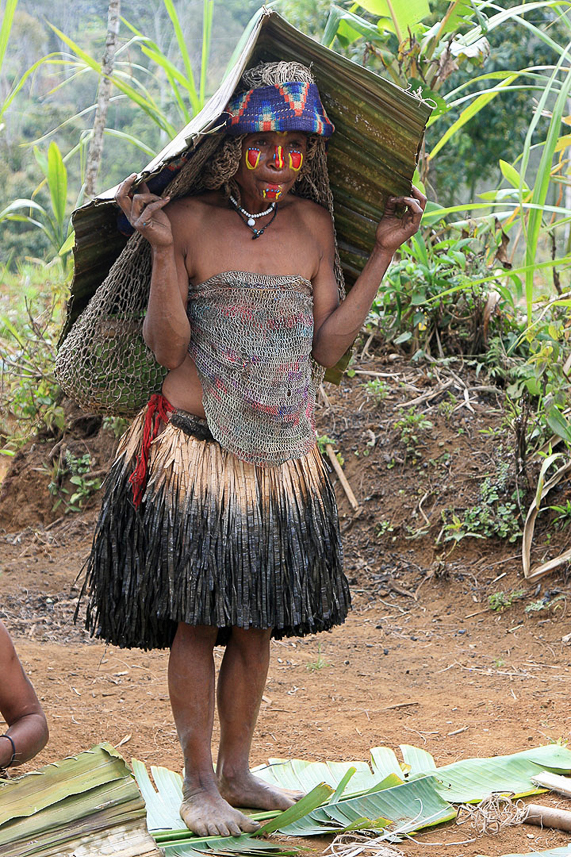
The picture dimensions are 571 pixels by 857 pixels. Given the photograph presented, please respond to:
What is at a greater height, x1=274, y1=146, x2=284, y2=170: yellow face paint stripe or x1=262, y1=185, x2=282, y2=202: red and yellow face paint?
x1=274, y1=146, x2=284, y2=170: yellow face paint stripe

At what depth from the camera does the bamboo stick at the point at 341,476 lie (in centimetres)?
463

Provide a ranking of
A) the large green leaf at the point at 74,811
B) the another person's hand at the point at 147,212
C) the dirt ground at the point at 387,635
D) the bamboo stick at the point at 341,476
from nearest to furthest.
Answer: the large green leaf at the point at 74,811
the another person's hand at the point at 147,212
the dirt ground at the point at 387,635
the bamboo stick at the point at 341,476

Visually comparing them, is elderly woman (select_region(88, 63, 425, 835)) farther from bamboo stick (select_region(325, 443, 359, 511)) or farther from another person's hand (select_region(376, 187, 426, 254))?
bamboo stick (select_region(325, 443, 359, 511))

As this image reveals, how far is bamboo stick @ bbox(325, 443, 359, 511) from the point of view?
15.2 ft

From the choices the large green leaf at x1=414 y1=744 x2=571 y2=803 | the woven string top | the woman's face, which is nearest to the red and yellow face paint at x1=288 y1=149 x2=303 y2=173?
the woman's face

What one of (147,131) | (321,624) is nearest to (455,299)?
(321,624)

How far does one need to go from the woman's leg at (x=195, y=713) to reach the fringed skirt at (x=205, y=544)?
0.07 metres

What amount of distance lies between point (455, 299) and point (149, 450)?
3125 millimetres

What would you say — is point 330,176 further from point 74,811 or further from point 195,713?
point 74,811

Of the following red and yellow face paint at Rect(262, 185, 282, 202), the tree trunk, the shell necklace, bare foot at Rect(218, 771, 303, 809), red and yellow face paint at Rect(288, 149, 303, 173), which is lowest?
bare foot at Rect(218, 771, 303, 809)

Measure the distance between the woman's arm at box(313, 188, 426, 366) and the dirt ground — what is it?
3.99 ft

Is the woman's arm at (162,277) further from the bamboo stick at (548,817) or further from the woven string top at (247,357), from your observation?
the bamboo stick at (548,817)

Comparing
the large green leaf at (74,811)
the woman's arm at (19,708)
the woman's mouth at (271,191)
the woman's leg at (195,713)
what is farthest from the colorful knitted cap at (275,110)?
the large green leaf at (74,811)

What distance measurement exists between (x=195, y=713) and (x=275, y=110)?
137 centimetres
